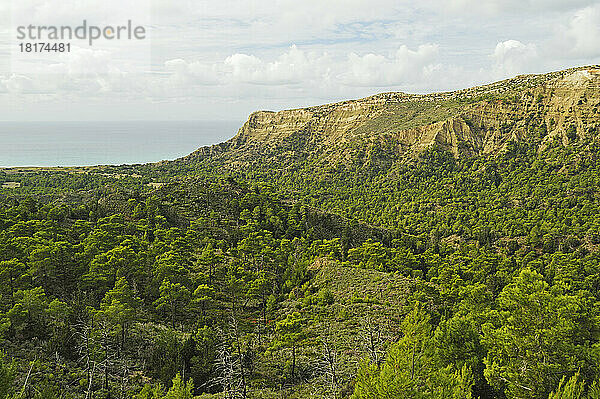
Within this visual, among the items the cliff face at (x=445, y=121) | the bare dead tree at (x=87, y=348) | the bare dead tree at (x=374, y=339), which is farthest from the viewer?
the cliff face at (x=445, y=121)

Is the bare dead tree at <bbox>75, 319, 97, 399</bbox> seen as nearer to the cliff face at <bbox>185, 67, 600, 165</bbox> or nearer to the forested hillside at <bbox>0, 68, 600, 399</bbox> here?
the forested hillside at <bbox>0, 68, 600, 399</bbox>

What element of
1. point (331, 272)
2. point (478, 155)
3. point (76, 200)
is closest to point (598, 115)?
point (478, 155)

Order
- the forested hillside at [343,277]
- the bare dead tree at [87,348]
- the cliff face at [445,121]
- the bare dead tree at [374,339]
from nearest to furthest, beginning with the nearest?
the forested hillside at [343,277]
the bare dead tree at [374,339]
the bare dead tree at [87,348]
the cliff face at [445,121]

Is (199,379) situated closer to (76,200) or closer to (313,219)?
(313,219)

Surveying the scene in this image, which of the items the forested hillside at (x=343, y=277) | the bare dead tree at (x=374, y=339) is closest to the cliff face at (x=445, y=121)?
the forested hillside at (x=343, y=277)

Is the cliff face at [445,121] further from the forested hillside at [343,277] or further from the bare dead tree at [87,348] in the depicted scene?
the bare dead tree at [87,348]

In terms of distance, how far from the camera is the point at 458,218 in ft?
245

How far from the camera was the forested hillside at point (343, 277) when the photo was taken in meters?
16.5

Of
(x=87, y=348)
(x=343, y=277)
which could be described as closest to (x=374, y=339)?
(x=343, y=277)

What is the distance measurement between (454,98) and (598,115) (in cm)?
4853

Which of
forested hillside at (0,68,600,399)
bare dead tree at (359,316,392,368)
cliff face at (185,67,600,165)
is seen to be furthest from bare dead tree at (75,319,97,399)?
cliff face at (185,67,600,165)

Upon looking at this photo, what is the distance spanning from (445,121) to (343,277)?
79529 mm

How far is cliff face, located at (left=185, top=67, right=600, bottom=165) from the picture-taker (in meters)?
89.8

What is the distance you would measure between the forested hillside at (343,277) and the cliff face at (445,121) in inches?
25.1
